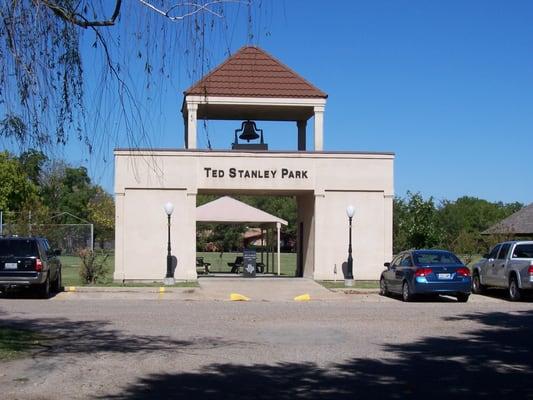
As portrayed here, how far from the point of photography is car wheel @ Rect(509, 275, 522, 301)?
23.1m

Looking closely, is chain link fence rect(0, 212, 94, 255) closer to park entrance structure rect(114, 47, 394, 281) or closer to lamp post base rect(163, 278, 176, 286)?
park entrance structure rect(114, 47, 394, 281)

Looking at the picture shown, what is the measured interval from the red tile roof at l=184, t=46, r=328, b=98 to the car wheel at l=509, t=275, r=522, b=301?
10.8 m

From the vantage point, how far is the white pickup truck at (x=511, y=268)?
2264 cm

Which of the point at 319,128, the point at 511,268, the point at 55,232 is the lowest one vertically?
the point at 511,268

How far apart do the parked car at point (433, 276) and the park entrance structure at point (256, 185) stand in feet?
21.4

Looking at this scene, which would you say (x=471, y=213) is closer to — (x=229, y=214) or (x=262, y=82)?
(x=229, y=214)

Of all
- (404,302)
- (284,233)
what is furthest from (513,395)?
(284,233)

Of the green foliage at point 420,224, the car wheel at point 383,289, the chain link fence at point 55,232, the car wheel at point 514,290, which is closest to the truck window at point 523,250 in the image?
the car wheel at point 514,290

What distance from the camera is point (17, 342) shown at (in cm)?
1248

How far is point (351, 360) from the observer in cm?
1137

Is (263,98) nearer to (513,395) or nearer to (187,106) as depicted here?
(187,106)

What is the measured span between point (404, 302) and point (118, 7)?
647 inches

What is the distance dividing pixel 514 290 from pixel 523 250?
123cm

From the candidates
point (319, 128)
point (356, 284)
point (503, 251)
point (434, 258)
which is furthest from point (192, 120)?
point (503, 251)
